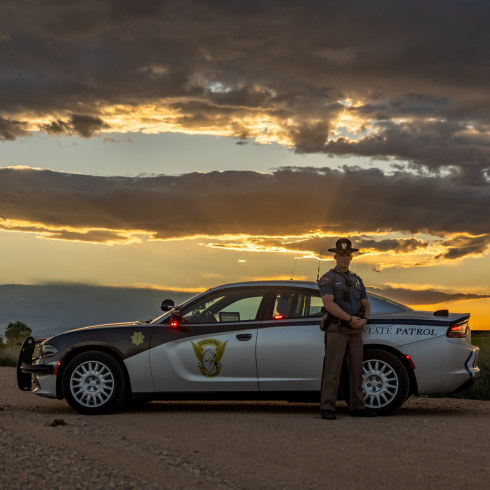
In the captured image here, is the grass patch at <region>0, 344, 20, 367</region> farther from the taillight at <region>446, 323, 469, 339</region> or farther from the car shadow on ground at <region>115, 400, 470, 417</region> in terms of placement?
the taillight at <region>446, 323, 469, 339</region>

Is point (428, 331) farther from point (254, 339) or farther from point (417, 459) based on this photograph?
point (417, 459)

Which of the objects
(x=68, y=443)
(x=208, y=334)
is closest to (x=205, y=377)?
(x=208, y=334)

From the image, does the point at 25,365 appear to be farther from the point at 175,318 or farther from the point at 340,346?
the point at 340,346

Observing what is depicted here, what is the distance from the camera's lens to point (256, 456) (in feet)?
20.6

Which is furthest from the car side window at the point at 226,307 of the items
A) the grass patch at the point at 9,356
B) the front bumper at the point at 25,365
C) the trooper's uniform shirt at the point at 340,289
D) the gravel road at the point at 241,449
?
the grass patch at the point at 9,356

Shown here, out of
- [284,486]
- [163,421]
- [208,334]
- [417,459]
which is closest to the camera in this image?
[284,486]

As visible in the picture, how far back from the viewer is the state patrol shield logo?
8.89 m

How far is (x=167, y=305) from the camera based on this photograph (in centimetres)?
923

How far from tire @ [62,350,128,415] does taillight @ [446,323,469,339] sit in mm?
4173

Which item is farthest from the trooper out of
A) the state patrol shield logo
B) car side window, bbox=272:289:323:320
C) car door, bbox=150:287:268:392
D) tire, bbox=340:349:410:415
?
the state patrol shield logo

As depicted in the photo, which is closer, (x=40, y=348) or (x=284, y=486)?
(x=284, y=486)

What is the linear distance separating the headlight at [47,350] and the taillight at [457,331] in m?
5.09

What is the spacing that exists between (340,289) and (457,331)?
1.60 metres

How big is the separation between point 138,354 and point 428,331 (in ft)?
12.1
